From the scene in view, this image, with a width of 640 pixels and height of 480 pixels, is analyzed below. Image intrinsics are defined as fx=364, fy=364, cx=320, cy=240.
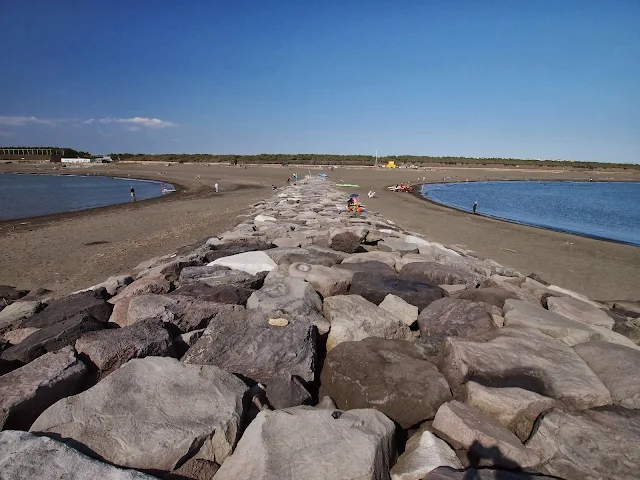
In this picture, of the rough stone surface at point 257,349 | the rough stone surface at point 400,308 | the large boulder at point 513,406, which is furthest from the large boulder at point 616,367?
the rough stone surface at point 257,349

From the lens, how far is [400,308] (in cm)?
350

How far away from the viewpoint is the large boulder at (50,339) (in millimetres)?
2830

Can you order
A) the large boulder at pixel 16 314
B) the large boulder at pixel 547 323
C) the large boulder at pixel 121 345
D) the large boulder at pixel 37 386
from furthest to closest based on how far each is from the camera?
the large boulder at pixel 16 314, the large boulder at pixel 547 323, the large boulder at pixel 121 345, the large boulder at pixel 37 386

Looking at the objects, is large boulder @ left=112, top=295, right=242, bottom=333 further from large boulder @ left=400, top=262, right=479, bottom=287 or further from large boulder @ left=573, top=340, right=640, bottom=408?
large boulder @ left=573, top=340, right=640, bottom=408

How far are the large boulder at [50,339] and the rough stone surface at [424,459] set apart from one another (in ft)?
8.64

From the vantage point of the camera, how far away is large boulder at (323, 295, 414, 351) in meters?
3.11

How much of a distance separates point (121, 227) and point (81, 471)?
13.8 meters

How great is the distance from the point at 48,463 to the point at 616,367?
346 centimetres

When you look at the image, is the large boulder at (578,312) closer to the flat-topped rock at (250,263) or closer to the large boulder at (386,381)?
the large boulder at (386,381)

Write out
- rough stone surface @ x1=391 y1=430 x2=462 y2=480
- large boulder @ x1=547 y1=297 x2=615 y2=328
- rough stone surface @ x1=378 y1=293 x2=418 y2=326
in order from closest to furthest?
rough stone surface @ x1=391 y1=430 x2=462 y2=480 < rough stone surface @ x1=378 y1=293 x2=418 y2=326 < large boulder @ x1=547 y1=297 x2=615 y2=328

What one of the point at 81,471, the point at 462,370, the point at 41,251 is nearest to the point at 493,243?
the point at 462,370

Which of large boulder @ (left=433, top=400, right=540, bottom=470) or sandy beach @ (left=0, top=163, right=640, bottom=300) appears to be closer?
large boulder @ (left=433, top=400, right=540, bottom=470)

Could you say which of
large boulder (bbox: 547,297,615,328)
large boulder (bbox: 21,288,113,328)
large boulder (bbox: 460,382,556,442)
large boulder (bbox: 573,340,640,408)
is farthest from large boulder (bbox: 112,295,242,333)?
large boulder (bbox: 547,297,615,328)

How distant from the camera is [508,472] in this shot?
1.75 metres
